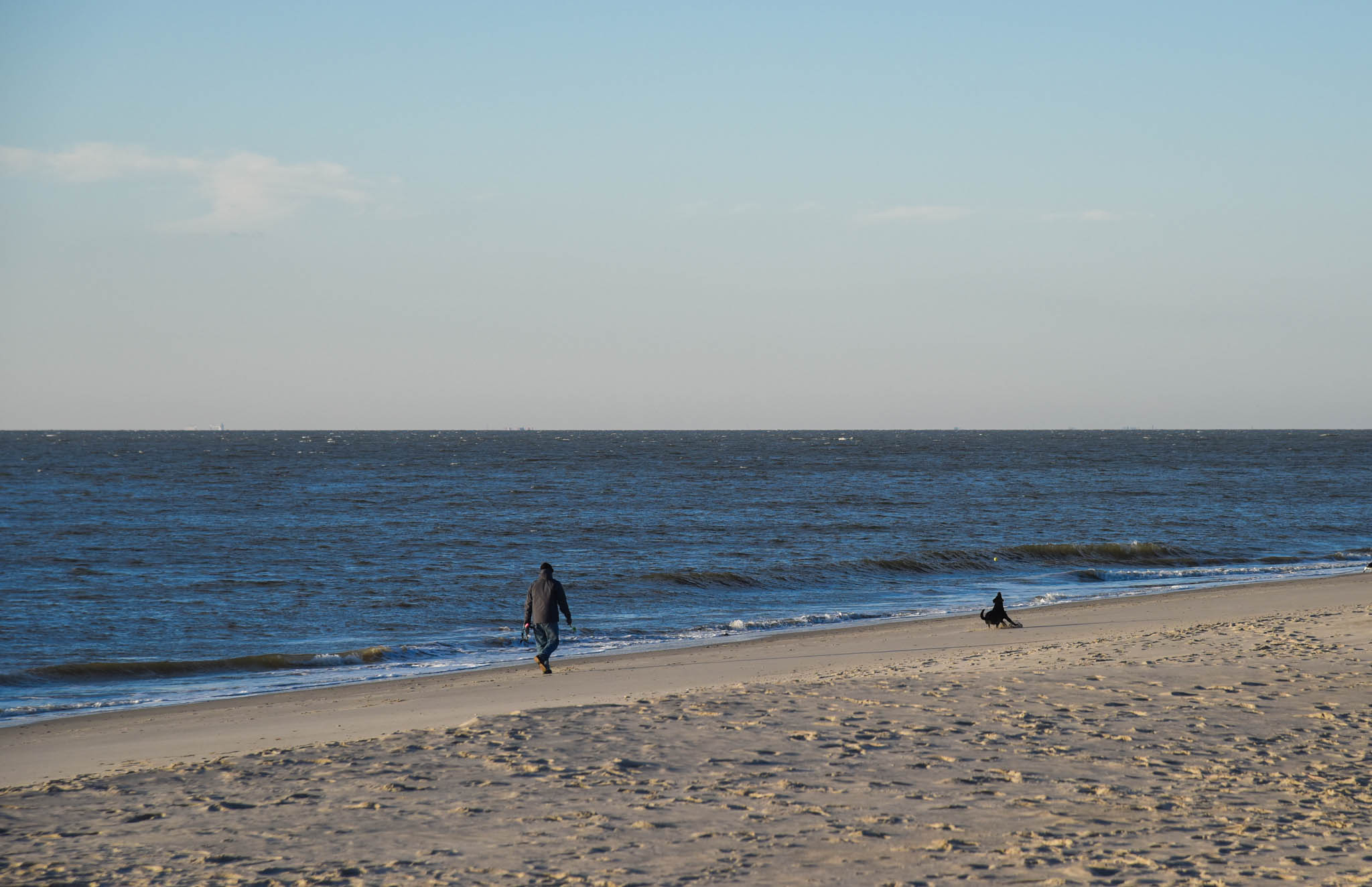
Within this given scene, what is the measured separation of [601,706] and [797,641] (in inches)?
311

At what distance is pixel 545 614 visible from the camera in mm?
15812

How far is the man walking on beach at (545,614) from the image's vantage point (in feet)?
51.8

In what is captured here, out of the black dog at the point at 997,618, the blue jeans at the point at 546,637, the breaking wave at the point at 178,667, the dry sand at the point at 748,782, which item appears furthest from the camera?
the black dog at the point at 997,618

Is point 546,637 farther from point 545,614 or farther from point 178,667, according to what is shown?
point 178,667

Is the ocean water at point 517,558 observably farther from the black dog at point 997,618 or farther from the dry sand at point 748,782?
the dry sand at point 748,782

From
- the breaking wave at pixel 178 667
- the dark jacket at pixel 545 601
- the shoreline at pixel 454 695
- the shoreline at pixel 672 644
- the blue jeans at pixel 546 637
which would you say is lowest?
the breaking wave at pixel 178 667

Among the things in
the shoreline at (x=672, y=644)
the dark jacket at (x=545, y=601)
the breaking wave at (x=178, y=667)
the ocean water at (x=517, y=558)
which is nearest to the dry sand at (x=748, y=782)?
the shoreline at (x=672, y=644)

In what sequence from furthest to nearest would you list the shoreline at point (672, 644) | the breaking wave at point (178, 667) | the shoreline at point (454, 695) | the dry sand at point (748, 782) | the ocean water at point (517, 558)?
the ocean water at point (517, 558), the breaking wave at point (178, 667), the shoreline at point (672, 644), the shoreline at point (454, 695), the dry sand at point (748, 782)

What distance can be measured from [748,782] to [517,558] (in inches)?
950

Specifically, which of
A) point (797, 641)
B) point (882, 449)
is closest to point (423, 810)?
point (797, 641)

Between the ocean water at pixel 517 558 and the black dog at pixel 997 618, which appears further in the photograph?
the black dog at pixel 997 618

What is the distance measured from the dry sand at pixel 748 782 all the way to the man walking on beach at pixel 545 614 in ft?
5.37

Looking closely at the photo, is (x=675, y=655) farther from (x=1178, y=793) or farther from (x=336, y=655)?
(x=1178, y=793)

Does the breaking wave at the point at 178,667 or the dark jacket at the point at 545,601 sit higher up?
the dark jacket at the point at 545,601
